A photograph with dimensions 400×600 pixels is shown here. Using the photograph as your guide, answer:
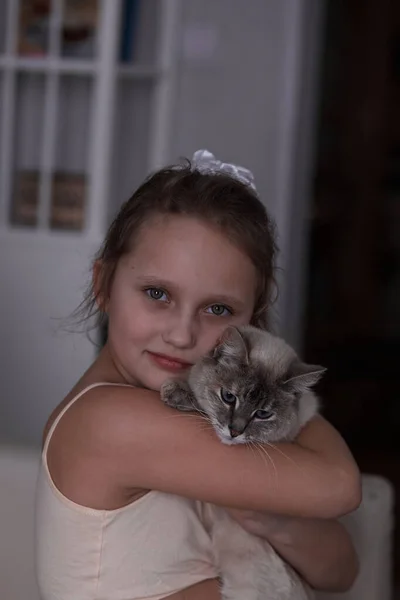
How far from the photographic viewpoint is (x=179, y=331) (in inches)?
50.3

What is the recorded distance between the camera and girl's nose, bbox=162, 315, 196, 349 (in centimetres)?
128

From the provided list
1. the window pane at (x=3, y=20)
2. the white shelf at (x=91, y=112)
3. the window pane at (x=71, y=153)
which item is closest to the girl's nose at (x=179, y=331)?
the white shelf at (x=91, y=112)

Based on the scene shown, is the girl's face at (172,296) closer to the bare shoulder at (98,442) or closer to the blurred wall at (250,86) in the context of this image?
the bare shoulder at (98,442)

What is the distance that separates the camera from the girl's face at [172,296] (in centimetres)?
127

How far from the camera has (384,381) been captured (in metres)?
4.73

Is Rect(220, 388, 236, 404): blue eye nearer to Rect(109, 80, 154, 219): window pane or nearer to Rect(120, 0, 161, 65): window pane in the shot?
Rect(109, 80, 154, 219): window pane

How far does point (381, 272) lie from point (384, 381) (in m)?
0.61

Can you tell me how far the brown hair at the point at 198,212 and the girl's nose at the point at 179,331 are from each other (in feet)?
0.46

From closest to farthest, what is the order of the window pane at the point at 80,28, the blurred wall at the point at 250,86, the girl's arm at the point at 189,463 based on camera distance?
the girl's arm at the point at 189,463, the window pane at the point at 80,28, the blurred wall at the point at 250,86

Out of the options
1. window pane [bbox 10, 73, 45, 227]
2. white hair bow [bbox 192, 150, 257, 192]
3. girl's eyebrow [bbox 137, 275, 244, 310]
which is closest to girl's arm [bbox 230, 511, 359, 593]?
girl's eyebrow [bbox 137, 275, 244, 310]

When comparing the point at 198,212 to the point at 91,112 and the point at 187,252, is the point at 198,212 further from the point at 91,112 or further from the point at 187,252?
the point at 91,112

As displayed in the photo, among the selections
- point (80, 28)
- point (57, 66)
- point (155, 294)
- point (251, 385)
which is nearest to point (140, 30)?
point (80, 28)

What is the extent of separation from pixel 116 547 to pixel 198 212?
0.51m

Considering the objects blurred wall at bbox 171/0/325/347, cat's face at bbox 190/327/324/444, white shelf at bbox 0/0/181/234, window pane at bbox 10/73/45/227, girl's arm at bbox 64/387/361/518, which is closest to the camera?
girl's arm at bbox 64/387/361/518
